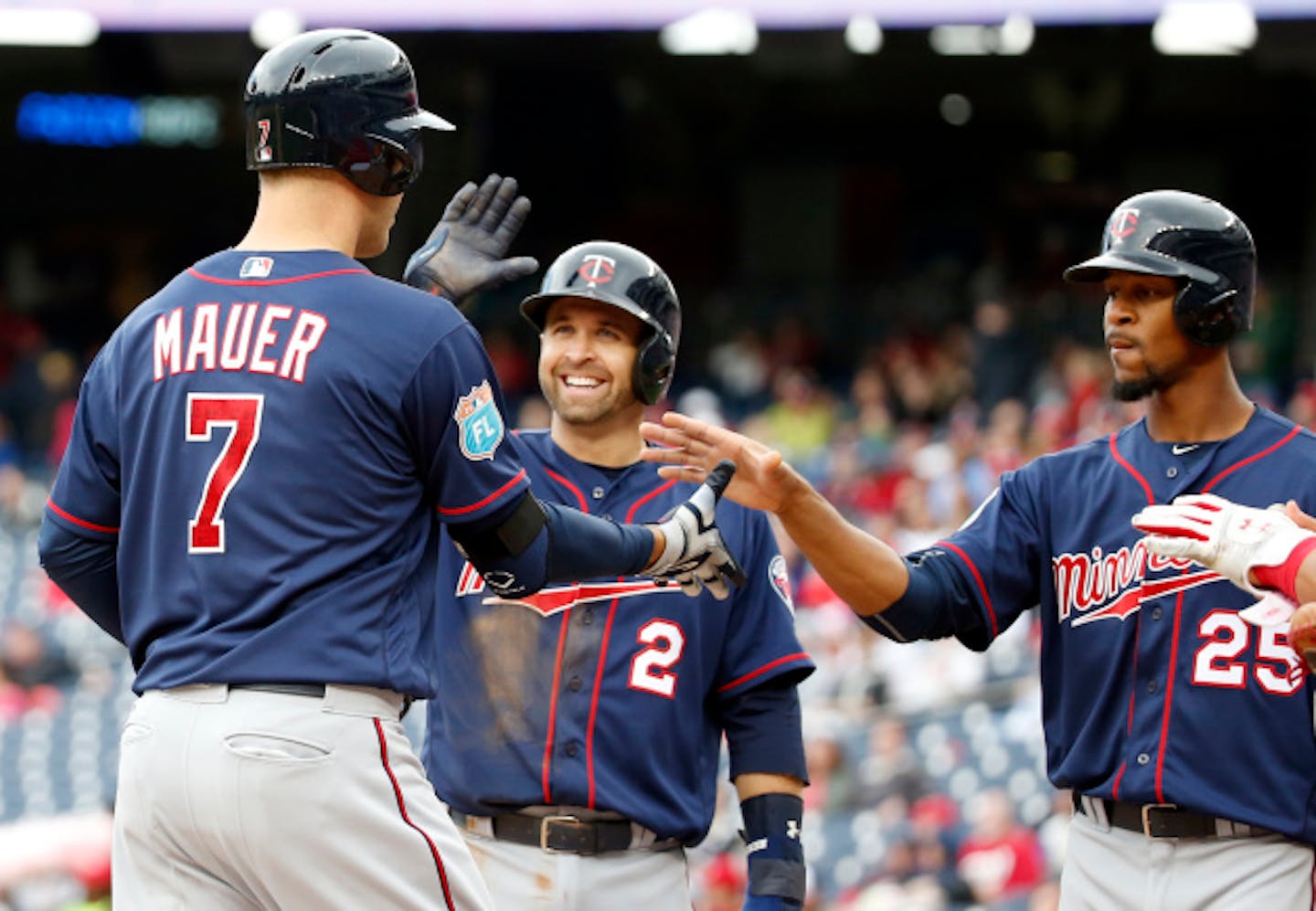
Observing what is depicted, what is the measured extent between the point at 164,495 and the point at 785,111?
17.5 m

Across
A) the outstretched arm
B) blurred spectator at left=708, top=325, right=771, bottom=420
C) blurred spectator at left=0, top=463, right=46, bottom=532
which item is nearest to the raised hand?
the outstretched arm

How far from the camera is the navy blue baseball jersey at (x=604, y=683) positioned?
384 cm

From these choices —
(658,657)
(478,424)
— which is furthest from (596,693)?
(478,424)

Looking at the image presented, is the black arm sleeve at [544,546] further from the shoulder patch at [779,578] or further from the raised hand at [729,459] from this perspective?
the shoulder patch at [779,578]

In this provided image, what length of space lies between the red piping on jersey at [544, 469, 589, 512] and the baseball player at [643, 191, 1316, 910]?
0.50 m

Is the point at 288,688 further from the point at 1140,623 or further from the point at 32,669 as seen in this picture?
the point at 32,669

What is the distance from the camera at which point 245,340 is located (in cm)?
290

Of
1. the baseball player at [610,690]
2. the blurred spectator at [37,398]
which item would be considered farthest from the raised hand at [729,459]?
the blurred spectator at [37,398]

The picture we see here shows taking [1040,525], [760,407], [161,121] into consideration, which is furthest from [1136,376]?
[161,121]

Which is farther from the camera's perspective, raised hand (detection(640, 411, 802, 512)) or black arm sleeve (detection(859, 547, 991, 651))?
black arm sleeve (detection(859, 547, 991, 651))

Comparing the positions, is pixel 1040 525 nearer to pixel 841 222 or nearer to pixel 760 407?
pixel 760 407

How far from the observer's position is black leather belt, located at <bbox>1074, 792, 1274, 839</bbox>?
3.46m

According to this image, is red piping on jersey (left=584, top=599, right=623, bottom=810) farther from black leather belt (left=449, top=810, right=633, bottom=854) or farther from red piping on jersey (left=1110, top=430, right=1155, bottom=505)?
red piping on jersey (left=1110, top=430, right=1155, bottom=505)

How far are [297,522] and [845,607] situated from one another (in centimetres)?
717
